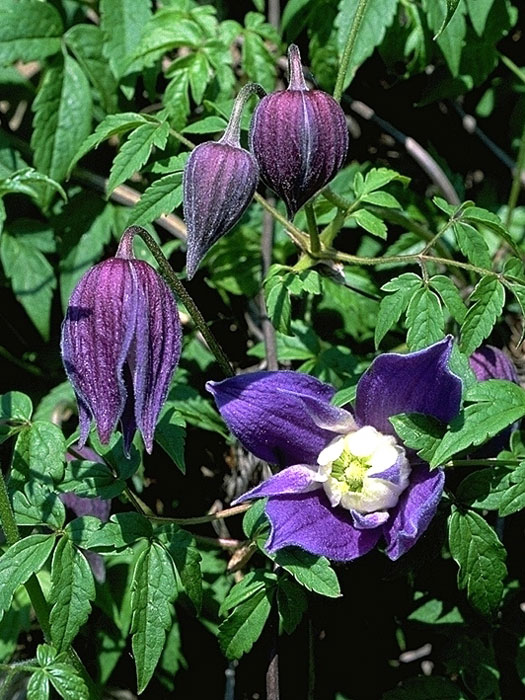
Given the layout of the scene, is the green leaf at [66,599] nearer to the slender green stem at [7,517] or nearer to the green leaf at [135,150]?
the slender green stem at [7,517]

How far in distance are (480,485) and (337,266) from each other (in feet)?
1.57

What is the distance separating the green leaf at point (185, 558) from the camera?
134cm

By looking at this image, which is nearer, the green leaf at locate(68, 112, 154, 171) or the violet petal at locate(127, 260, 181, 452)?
the violet petal at locate(127, 260, 181, 452)

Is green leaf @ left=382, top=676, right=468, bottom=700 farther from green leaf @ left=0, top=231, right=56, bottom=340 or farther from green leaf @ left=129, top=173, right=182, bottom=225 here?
green leaf @ left=0, top=231, right=56, bottom=340

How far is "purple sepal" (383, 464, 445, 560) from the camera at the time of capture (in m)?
1.24

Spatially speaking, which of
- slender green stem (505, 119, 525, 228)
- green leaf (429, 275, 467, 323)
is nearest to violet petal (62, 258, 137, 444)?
green leaf (429, 275, 467, 323)

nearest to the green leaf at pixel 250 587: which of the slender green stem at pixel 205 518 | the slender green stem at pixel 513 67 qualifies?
the slender green stem at pixel 205 518

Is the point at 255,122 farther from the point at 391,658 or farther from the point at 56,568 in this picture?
the point at 391,658

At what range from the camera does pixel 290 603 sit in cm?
137

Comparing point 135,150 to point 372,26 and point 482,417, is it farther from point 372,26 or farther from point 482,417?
point 482,417

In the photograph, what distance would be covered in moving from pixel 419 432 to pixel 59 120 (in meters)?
1.05

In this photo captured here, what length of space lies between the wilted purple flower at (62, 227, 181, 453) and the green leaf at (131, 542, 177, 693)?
16cm

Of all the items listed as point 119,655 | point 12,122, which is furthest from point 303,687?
point 12,122

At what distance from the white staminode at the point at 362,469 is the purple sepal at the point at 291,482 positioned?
0.06 ft
